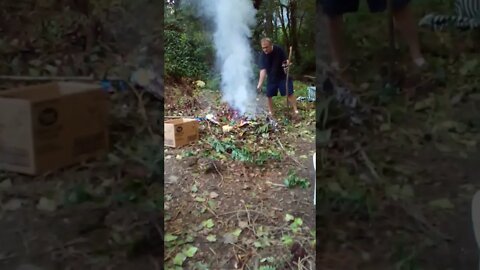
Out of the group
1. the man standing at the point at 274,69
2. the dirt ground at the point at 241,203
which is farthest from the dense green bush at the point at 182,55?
the man standing at the point at 274,69

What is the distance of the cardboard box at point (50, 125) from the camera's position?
4.46 ft

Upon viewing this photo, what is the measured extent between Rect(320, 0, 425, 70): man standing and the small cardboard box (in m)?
0.56

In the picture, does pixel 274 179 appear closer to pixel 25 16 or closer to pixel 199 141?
pixel 199 141

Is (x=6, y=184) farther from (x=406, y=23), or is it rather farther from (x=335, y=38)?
(x=406, y=23)

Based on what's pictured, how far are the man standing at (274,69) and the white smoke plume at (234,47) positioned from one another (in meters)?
0.05

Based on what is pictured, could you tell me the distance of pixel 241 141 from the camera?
1.82m

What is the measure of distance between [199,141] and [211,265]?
44 centimetres

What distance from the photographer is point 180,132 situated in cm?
174

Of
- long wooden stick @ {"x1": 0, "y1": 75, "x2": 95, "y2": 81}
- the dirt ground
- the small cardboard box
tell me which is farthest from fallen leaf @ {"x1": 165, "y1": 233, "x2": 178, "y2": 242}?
long wooden stick @ {"x1": 0, "y1": 75, "x2": 95, "y2": 81}

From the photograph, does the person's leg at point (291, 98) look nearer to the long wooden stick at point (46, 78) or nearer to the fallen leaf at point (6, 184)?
the long wooden stick at point (46, 78)

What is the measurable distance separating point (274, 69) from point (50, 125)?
2.40ft

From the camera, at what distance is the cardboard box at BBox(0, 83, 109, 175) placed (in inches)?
53.5

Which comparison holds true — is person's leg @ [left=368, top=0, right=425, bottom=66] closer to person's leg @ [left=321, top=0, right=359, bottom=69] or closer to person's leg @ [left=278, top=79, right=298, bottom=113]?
person's leg @ [left=321, top=0, right=359, bottom=69]

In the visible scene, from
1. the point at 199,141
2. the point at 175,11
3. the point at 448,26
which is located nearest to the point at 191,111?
the point at 199,141
